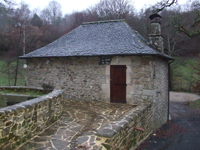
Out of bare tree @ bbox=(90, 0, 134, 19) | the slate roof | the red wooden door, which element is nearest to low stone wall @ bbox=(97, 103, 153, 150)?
the red wooden door

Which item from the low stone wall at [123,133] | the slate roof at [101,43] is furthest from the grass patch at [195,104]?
the low stone wall at [123,133]

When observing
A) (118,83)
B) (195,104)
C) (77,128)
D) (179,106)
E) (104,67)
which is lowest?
(179,106)

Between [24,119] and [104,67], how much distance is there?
17.0 feet

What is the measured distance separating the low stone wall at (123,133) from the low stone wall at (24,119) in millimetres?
1637

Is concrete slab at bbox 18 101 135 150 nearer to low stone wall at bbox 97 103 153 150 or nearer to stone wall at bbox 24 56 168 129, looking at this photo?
low stone wall at bbox 97 103 153 150

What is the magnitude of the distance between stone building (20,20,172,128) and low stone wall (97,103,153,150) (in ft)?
5.72

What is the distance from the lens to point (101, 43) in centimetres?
911

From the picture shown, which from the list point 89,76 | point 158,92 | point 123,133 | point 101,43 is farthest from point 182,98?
point 123,133

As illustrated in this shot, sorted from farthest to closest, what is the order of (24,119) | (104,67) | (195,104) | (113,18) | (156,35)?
(113,18)
(195,104)
(156,35)
(104,67)
(24,119)

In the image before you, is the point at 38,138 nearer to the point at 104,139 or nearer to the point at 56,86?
the point at 104,139

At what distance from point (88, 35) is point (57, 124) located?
6256 mm

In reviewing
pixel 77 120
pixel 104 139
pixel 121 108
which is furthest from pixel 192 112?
pixel 104 139

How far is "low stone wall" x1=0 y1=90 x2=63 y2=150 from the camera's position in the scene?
3.30 meters

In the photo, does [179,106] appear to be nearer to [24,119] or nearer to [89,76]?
[89,76]
